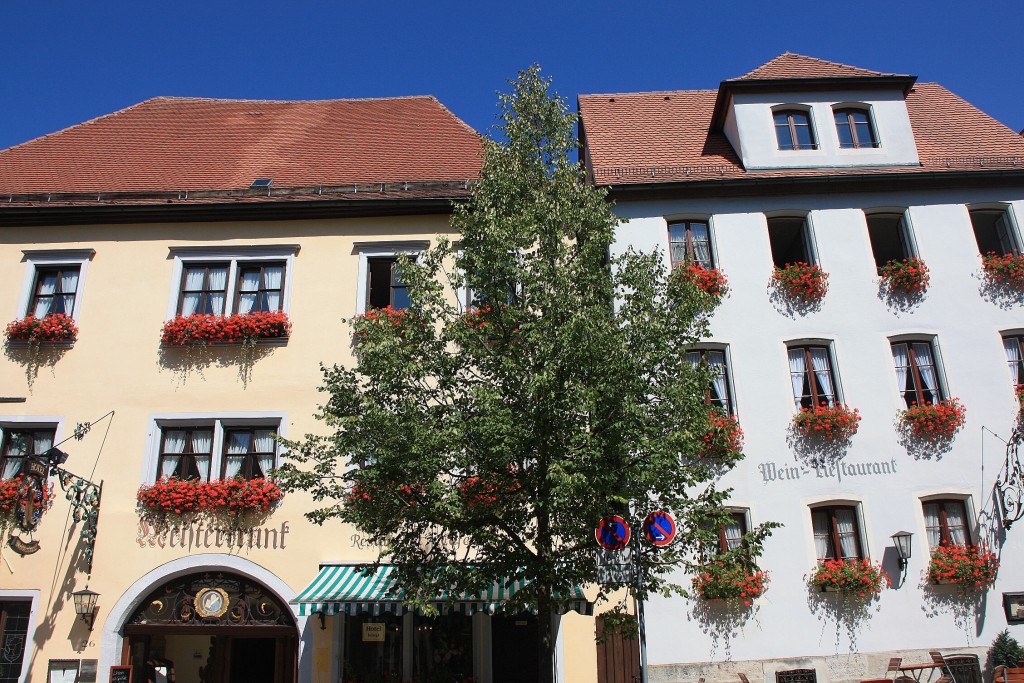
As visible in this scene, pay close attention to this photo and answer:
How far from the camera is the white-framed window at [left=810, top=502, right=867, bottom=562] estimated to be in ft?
43.3

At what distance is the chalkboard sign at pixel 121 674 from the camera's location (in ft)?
41.0

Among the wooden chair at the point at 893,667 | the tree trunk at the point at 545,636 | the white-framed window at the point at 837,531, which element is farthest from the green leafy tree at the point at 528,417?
the wooden chair at the point at 893,667

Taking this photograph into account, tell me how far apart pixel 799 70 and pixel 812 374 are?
24.2 ft

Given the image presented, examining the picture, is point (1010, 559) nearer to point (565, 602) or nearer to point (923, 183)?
point (923, 183)

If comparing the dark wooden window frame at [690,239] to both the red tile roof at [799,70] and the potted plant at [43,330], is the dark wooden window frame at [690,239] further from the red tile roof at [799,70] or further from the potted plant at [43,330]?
the potted plant at [43,330]

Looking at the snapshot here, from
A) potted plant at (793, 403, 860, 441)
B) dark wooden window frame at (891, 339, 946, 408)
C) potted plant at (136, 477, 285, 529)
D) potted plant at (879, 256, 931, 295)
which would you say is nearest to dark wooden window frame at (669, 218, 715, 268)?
potted plant at (879, 256, 931, 295)

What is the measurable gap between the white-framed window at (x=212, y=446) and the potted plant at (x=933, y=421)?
11.1m

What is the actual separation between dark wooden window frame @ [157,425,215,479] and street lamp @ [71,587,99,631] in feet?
7.29

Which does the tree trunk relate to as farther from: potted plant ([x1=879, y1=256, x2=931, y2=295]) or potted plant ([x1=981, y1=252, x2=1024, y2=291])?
potted plant ([x1=981, y1=252, x2=1024, y2=291])

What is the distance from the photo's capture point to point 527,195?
11.0 meters

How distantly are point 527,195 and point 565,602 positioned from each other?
215 inches

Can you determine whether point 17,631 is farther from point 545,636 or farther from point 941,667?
point 941,667

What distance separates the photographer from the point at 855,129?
16.5m

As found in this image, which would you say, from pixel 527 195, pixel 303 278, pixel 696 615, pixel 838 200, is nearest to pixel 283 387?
pixel 303 278
